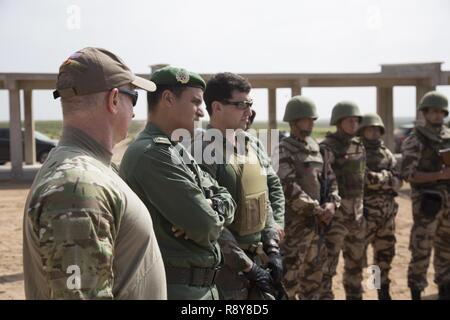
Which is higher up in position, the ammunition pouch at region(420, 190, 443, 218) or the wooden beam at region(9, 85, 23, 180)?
the wooden beam at region(9, 85, 23, 180)

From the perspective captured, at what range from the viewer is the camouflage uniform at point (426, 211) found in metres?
5.88

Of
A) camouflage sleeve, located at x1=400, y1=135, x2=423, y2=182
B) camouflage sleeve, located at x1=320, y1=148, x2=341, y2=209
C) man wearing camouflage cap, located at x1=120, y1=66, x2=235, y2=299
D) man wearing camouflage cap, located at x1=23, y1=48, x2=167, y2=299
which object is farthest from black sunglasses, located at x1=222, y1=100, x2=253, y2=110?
camouflage sleeve, located at x1=400, y1=135, x2=423, y2=182

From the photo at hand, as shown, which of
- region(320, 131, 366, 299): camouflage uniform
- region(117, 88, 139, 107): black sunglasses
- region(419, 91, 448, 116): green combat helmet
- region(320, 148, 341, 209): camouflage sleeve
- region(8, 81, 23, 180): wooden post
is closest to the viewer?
region(117, 88, 139, 107): black sunglasses

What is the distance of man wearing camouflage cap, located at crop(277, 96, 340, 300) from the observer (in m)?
5.04

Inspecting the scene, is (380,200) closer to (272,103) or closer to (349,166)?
(349,166)

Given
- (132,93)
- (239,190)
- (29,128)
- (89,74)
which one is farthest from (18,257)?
(29,128)

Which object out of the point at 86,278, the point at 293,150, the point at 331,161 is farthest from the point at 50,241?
the point at 331,161

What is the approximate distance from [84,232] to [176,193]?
3.03ft

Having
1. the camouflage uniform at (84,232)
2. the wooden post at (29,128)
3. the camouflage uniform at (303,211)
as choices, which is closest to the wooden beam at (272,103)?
the wooden post at (29,128)

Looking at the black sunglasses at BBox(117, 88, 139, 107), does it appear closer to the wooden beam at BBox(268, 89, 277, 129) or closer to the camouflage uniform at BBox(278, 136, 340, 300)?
the camouflage uniform at BBox(278, 136, 340, 300)

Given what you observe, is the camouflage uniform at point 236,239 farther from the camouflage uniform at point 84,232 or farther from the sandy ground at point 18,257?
the sandy ground at point 18,257

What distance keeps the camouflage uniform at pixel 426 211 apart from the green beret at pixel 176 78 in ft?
12.9

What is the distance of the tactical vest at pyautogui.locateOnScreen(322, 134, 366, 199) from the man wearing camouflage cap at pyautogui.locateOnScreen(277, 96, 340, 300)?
339 millimetres

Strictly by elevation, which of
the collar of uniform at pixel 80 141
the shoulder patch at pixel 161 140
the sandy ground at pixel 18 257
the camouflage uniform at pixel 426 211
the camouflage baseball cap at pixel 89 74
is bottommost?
the sandy ground at pixel 18 257
